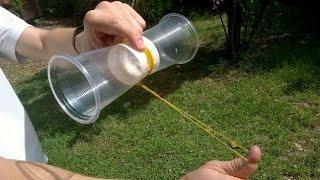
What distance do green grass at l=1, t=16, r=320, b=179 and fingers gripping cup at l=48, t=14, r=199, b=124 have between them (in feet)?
6.03

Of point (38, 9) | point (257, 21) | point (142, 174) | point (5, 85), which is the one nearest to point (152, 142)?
point (142, 174)

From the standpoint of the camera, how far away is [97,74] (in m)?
1.61

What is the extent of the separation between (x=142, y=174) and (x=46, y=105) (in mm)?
1766

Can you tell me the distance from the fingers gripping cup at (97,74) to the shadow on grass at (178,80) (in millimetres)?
2438

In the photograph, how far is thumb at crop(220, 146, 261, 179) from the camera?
1254 mm

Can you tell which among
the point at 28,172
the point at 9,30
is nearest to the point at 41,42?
the point at 9,30

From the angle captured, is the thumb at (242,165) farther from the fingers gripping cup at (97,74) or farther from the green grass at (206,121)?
the green grass at (206,121)

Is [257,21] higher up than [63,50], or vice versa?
[63,50]

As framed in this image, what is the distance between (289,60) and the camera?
15.3 feet

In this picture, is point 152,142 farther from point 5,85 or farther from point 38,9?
point 38,9

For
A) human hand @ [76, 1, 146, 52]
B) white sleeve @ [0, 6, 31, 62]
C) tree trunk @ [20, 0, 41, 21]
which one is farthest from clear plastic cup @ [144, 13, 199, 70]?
tree trunk @ [20, 0, 41, 21]

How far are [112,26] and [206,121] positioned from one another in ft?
8.08

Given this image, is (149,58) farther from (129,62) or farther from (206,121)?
(206,121)

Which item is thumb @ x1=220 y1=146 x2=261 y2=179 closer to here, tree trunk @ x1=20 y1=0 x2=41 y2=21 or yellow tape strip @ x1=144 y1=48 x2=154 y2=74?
yellow tape strip @ x1=144 y1=48 x2=154 y2=74
